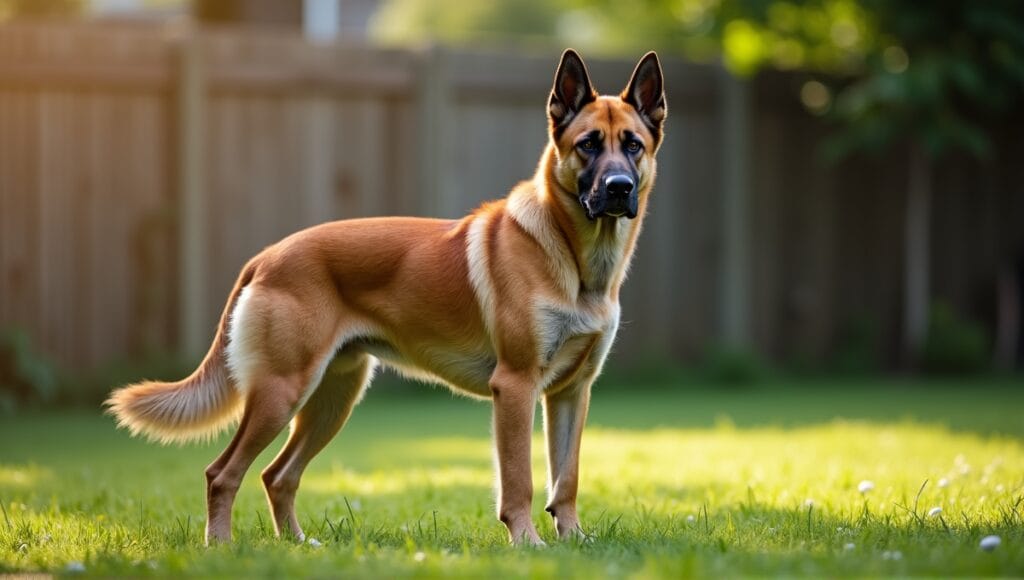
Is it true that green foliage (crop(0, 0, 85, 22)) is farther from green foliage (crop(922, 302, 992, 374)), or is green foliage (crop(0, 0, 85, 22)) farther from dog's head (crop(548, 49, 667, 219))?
dog's head (crop(548, 49, 667, 219))

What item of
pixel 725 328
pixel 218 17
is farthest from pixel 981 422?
pixel 218 17

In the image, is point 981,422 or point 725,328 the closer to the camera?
point 981,422

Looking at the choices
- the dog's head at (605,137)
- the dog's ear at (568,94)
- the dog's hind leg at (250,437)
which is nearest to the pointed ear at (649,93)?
the dog's head at (605,137)

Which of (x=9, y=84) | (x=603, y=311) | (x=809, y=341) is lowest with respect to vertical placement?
(x=809, y=341)

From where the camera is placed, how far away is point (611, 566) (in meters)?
3.95

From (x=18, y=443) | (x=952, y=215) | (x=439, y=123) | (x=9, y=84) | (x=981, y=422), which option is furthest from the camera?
(x=952, y=215)

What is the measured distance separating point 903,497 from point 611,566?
192 centimetres

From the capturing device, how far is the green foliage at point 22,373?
9414mm

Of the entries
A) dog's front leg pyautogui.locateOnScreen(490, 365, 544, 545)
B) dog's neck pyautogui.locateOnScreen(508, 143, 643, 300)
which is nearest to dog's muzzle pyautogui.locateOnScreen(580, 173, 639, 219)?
dog's neck pyautogui.locateOnScreen(508, 143, 643, 300)

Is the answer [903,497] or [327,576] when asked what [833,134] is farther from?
[327,576]

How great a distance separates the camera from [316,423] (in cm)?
546

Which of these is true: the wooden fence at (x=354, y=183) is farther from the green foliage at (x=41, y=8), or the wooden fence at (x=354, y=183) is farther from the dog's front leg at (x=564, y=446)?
the green foliage at (x=41, y=8)

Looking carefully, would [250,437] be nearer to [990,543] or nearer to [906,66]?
[990,543]

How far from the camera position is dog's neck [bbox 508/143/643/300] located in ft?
16.5
